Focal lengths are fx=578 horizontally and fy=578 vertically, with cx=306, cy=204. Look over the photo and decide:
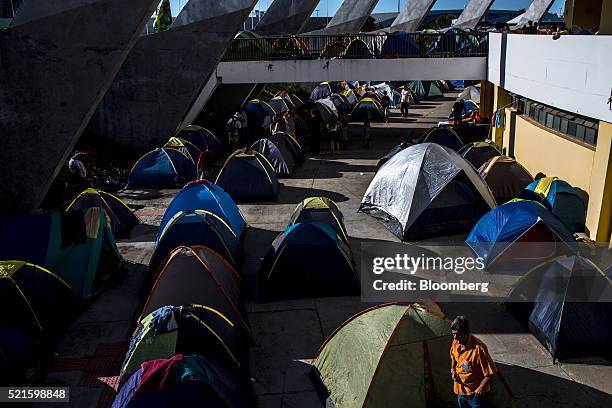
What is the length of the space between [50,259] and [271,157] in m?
9.89

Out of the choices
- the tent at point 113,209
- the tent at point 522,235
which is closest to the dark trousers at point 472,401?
the tent at point 522,235

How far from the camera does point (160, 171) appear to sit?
17984mm

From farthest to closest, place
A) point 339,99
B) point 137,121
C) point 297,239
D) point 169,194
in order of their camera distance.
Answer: point 339,99
point 137,121
point 169,194
point 297,239

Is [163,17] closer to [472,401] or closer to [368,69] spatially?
[368,69]

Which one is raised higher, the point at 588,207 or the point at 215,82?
the point at 215,82

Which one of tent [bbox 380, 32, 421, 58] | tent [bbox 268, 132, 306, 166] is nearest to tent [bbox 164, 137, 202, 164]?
tent [bbox 268, 132, 306, 166]

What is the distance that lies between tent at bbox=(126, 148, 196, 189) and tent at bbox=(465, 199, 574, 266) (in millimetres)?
10064

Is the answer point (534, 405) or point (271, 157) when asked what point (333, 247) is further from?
point (271, 157)

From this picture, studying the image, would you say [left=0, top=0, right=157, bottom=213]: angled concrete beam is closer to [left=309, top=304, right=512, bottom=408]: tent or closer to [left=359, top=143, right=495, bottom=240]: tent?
[left=359, top=143, right=495, bottom=240]: tent

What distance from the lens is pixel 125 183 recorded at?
18719 millimetres

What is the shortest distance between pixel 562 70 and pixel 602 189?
3.68 metres

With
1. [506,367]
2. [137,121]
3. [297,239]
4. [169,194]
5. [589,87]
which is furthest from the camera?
[137,121]

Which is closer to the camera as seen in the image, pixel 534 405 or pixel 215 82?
pixel 534 405

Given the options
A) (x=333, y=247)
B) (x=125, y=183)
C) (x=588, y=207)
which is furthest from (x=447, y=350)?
(x=125, y=183)
